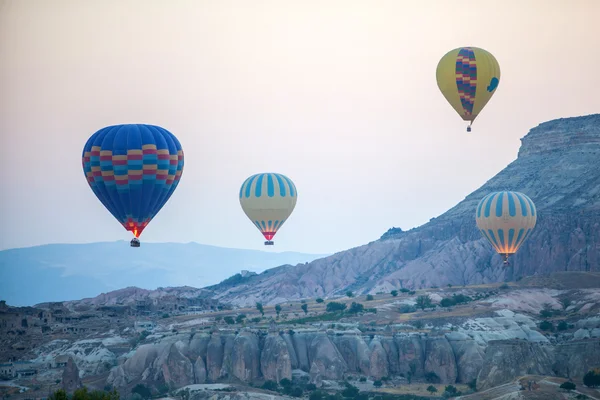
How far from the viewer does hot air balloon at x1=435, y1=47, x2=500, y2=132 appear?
125 meters

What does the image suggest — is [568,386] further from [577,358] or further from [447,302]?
[447,302]

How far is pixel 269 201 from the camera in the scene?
450ft

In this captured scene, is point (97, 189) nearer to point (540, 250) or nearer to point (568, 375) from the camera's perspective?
point (568, 375)

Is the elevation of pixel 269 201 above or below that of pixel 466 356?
above

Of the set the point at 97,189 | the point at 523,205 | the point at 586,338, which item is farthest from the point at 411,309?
the point at 97,189

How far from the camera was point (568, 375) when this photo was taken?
370 feet

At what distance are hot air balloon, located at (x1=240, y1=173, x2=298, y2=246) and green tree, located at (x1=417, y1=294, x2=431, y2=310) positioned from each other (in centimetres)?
2201

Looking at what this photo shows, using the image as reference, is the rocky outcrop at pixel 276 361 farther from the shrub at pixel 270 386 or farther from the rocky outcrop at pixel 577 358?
the rocky outcrop at pixel 577 358

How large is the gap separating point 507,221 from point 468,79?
83.5 feet

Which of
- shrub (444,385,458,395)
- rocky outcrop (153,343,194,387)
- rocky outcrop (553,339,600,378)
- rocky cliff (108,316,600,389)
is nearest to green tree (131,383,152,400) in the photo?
rocky cliff (108,316,600,389)

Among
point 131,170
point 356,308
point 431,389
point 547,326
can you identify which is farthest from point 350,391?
point 356,308

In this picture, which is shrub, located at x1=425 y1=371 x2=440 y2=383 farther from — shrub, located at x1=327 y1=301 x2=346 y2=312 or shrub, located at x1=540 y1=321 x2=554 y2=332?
shrub, located at x1=327 y1=301 x2=346 y2=312

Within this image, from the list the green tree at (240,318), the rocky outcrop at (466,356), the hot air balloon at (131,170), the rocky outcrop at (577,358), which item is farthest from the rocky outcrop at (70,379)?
the rocky outcrop at (577,358)

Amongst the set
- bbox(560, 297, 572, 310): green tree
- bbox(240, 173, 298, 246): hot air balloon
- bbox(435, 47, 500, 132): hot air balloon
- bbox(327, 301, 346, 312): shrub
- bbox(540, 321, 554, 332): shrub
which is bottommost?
bbox(540, 321, 554, 332): shrub
